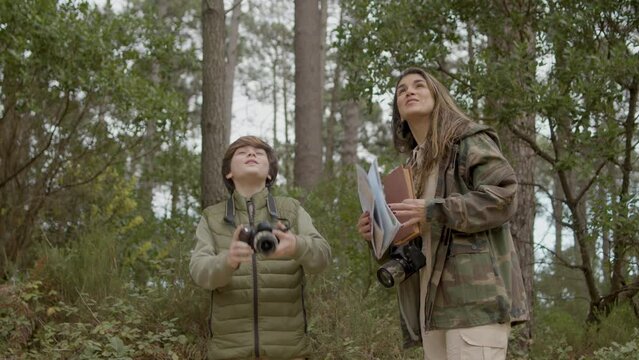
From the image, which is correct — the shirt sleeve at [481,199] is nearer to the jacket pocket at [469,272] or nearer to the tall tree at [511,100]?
the jacket pocket at [469,272]

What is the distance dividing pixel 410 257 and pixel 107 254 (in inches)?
162

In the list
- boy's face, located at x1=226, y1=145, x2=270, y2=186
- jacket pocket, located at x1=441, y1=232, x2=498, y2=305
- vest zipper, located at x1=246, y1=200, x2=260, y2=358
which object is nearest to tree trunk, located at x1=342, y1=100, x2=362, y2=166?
boy's face, located at x1=226, y1=145, x2=270, y2=186

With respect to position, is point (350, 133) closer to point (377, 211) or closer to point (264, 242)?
point (377, 211)

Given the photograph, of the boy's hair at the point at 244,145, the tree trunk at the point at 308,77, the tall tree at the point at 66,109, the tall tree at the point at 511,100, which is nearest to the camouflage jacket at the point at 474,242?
the boy's hair at the point at 244,145

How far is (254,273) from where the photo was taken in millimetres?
3635

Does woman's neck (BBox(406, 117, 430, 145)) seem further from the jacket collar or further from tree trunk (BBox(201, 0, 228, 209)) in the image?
tree trunk (BBox(201, 0, 228, 209))

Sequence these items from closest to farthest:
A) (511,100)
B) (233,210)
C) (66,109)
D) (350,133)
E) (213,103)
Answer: (233,210) < (511,100) < (213,103) < (66,109) < (350,133)

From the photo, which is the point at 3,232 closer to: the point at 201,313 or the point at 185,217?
the point at 185,217

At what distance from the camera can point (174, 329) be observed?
17.5 feet

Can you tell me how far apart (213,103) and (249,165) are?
3.37m

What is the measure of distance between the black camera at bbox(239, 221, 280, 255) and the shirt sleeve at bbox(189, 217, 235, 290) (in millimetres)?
328

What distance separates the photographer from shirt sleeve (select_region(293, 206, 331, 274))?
3.35 metres

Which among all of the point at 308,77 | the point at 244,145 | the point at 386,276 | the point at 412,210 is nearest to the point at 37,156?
the point at 308,77

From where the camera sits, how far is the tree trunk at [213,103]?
6.95 m
